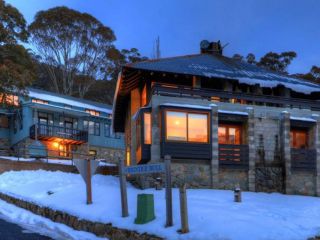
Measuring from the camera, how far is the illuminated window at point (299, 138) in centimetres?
2762

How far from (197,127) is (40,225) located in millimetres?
11360

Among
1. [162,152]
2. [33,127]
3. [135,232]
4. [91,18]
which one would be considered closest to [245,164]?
[162,152]

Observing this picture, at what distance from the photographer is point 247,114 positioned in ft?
84.1

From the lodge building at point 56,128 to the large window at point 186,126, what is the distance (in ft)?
52.8

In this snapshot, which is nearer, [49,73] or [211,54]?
[211,54]

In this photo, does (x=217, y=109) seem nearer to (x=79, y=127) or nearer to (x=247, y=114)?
(x=247, y=114)

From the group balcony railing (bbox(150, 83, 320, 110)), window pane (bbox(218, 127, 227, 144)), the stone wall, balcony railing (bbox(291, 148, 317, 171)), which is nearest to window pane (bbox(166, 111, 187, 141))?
balcony railing (bbox(150, 83, 320, 110))

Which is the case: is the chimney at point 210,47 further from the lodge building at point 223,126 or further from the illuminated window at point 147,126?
the illuminated window at point 147,126

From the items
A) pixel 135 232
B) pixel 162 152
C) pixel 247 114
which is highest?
pixel 247 114

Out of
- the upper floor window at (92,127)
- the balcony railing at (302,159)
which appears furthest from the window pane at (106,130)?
the balcony railing at (302,159)

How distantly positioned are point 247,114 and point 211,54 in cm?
1049

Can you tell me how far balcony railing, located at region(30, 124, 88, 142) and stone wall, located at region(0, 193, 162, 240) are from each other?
870 inches

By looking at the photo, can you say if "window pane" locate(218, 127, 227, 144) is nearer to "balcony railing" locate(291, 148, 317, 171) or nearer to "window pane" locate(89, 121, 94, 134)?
"balcony railing" locate(291, 148, 317, 171)

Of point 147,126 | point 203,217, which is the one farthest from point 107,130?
point 203,217
